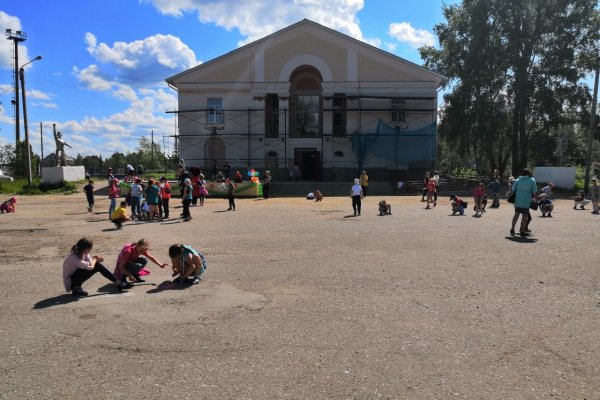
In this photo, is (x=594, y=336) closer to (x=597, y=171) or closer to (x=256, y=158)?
(x=256, y=158)

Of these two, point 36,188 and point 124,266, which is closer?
point 124,266

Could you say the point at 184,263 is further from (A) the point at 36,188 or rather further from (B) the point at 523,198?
(A) the point at 36,188

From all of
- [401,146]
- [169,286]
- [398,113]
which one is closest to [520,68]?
[398,113]

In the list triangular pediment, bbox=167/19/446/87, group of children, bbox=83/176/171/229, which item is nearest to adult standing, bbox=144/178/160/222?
group of children, bbox=83/176/171/229

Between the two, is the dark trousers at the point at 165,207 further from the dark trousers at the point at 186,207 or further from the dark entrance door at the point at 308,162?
the dark entrance door at the point at 308,162

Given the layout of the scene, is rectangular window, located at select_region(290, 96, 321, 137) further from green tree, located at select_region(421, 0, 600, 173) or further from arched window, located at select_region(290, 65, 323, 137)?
green tree, located at select_region(421, 0, 600, 173)

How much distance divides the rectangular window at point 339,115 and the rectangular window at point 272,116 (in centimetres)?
453

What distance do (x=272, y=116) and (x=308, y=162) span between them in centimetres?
465

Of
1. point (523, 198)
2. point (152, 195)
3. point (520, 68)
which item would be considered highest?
point (520, 68)

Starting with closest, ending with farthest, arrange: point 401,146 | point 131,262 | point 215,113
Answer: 1. point 131,262
2. point 401,146
3. point 215,113

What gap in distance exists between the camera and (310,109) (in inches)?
Result: 1470

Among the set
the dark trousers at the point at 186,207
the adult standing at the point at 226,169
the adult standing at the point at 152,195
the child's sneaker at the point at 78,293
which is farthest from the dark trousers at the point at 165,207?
the adult standing at the point at 226,169

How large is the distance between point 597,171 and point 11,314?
213ft

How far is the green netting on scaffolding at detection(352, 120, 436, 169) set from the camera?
114ft
